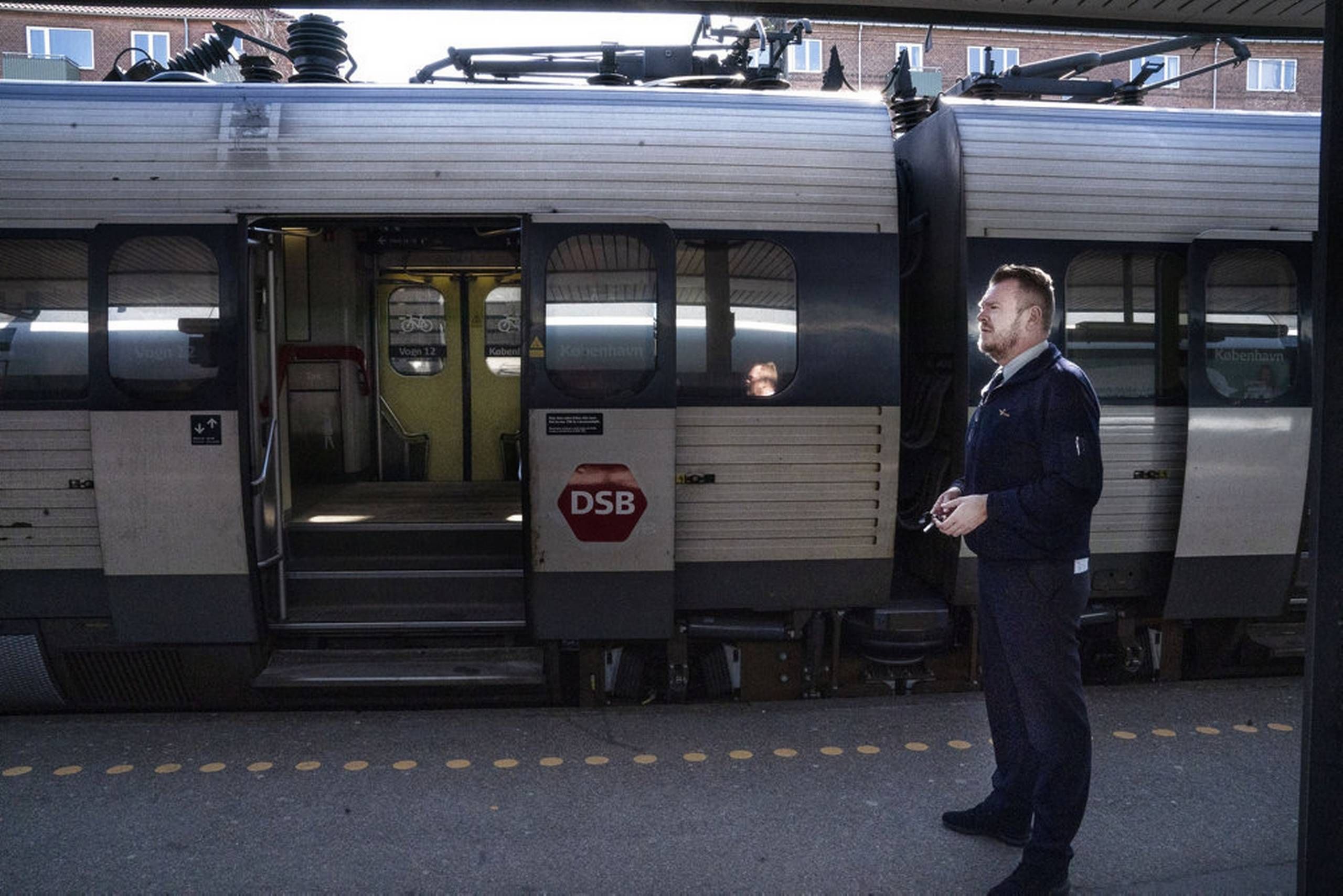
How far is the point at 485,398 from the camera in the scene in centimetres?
941

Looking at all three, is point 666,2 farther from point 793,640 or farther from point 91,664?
point 91,664

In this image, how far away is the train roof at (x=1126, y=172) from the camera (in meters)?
5.62

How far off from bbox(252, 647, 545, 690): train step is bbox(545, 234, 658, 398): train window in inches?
59.4

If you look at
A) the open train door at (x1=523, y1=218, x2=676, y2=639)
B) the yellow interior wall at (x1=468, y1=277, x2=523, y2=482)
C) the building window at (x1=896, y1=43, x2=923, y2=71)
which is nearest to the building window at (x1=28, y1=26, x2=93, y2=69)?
the building window at (x1=896, y1=43, x2=923, y2=71)

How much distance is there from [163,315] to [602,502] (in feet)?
8.13

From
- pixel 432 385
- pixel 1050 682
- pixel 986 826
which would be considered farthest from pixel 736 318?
pixel 432 385

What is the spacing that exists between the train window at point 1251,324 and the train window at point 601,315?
3.21 m

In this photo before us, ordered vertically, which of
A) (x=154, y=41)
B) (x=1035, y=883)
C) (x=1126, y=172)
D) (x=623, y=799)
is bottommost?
(x=623, y=799)

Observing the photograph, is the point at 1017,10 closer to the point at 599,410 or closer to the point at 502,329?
the point at 599,410

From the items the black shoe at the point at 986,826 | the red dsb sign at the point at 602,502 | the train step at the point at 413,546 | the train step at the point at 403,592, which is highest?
the red dsb sign at the point at 602,502

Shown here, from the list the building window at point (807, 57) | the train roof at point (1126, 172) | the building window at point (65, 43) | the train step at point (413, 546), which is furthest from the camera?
the building window at point (807, 57)

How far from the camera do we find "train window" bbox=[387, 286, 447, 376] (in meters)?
9.33

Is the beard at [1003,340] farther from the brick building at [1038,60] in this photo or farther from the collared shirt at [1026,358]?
the brick building at [1038,60]

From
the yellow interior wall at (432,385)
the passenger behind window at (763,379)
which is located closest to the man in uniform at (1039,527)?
the passenger behind window at (763,379)
